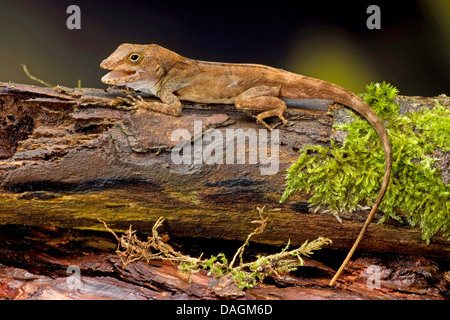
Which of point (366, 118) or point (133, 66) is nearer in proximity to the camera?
point (366, 118)

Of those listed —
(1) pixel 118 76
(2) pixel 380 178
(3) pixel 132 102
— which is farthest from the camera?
(1) pixel 118 76

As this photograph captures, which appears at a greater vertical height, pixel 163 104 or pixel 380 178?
pixel 163 104

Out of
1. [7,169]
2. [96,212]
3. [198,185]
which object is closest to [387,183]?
[198,185]

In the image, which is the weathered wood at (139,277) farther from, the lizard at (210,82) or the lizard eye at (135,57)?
the lizard eye at (135,57)

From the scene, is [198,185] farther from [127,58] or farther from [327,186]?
[127,58]

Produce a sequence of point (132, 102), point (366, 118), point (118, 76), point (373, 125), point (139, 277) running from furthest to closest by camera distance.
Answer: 1. point (118, 76)
2. point (132, 102)
3. point (366, 118)
4. point (373, 125)
5. point (139, 277)

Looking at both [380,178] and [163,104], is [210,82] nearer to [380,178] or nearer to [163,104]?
[163,104]

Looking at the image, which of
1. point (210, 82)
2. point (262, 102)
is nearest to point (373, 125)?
point (262, 102)
